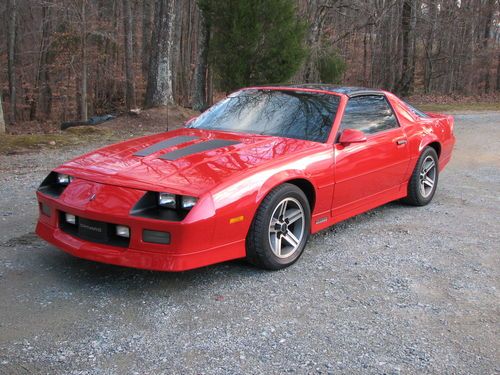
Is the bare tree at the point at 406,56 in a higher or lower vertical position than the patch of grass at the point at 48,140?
higher

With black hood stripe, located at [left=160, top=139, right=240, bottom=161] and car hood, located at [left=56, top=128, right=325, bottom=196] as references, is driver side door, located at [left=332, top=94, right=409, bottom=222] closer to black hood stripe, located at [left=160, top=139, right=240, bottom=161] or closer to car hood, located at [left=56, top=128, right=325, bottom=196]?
car hood, located at [left=56, top=128, right=325, bottom=196]

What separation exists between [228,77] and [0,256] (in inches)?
391

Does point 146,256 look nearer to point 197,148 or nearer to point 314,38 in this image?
point 197,148

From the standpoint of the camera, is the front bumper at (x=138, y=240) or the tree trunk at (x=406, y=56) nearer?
the front bumper at (x=138, y=240)

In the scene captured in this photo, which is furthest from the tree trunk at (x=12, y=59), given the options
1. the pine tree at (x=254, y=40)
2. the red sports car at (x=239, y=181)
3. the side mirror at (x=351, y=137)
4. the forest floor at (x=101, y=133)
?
the side mirror at (x=351, y=137)

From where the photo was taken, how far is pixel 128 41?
932 inches

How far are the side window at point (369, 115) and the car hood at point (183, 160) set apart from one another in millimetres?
683

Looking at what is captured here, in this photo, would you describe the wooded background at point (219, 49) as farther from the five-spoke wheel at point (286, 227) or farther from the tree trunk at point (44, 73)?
the five-spoke wheel at point (286, 227)

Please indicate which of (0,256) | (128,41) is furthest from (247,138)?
(128,41)

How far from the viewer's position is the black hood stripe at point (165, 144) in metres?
4.32

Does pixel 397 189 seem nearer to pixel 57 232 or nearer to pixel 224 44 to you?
pixel 57 232

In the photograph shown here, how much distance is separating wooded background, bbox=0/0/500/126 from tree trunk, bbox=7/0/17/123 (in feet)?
0.20

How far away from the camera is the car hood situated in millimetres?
3725

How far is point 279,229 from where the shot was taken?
4.12 metres
